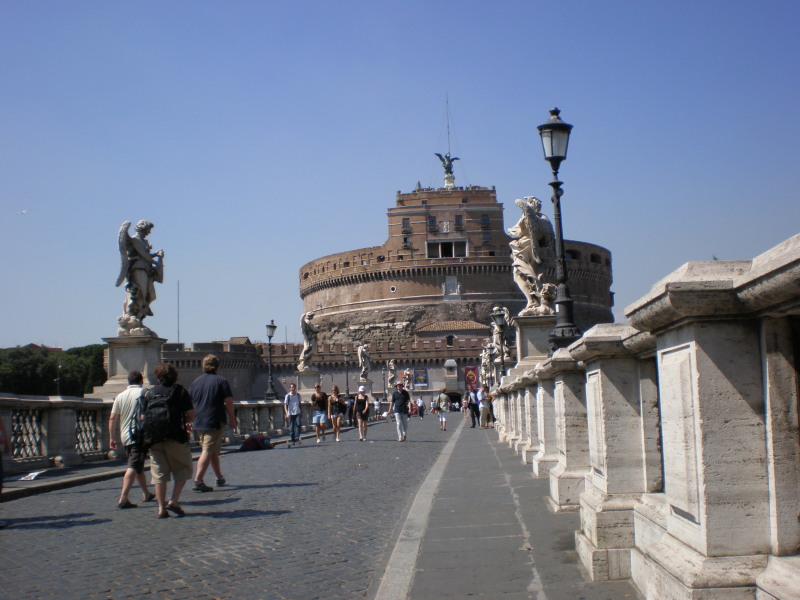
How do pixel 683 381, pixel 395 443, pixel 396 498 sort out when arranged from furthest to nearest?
1. pixel 395 443
2. pixel 396 498
3. pixel 683 381

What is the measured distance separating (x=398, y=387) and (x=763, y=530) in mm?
16351

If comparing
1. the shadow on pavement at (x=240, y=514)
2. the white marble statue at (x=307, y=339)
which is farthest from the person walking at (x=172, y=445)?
the white marble statue at (x=307, y=339)

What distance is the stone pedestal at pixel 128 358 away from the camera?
47.4 feet

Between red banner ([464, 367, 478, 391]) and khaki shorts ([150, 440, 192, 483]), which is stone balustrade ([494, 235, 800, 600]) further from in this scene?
red banner ([464, 367, 478, 391])

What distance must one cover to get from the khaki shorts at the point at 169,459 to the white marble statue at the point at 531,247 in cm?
611

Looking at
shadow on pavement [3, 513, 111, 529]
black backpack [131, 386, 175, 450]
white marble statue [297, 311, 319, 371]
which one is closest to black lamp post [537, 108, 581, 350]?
black backpack [131, 386, 175, 450]

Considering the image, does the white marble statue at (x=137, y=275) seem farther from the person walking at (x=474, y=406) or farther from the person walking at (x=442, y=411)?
the person walking at (x=474, y=406)

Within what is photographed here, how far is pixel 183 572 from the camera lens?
4898 mm

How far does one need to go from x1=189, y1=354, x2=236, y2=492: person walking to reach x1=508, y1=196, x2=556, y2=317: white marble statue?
481cm

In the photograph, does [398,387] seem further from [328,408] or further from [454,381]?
[454,381]

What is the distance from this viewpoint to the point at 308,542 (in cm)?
577

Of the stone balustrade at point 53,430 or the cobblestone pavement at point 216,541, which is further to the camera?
the stone balustrade at point 53,430

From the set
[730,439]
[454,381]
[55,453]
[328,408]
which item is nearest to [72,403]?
[55,453]

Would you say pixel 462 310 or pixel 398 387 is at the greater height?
pixel 462 310
